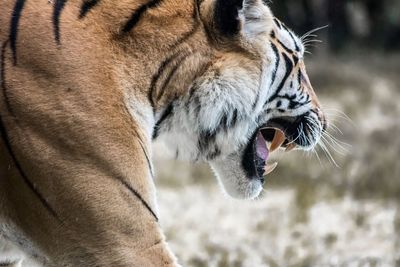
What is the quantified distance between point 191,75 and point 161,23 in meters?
0.20

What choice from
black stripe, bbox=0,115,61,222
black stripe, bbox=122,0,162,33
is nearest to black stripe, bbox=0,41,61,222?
black stripe, bbox=0,115,61,222

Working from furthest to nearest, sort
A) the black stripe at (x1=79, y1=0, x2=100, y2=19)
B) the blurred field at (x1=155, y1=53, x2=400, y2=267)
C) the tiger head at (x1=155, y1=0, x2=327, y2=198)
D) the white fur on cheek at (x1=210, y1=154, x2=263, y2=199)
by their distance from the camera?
the blurred field at (x1=155, y1=53, x2=400, y2=267)
the white fur on cheek at (x1=210, y1=154, x2=263, y2=199)
the tiger head at (x1=155, y1=0, x2=327, y2=198)
the black stripe at (x1=79, y1=0, x2=100, y2=19)

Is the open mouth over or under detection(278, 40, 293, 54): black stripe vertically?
under

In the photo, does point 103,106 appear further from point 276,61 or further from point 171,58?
point 276,61

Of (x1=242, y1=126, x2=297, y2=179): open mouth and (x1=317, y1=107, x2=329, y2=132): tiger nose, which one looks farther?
(x1=317, y1=107, x2=329, y2=132): tiger nose

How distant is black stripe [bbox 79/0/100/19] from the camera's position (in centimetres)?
326

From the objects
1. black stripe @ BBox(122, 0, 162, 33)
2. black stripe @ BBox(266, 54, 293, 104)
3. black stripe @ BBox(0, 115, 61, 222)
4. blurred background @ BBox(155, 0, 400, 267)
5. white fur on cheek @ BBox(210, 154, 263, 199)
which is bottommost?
blurred background @ BBox(155, 0, 400, 267)

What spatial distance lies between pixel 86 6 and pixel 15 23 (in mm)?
240

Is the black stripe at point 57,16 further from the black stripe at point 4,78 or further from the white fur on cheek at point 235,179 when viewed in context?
the white fur on cheek at point 235,179

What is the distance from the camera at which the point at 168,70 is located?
11.1 feet

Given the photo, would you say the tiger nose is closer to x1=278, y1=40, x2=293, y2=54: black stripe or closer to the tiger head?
the tiger head

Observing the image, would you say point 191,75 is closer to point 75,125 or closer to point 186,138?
point 186,138

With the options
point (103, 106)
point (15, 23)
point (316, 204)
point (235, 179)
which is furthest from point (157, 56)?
point (316, 204)

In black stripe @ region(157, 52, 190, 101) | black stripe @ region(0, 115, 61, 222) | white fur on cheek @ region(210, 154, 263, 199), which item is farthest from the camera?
white fur on cheek @ region(210, 154, 263, 199)
